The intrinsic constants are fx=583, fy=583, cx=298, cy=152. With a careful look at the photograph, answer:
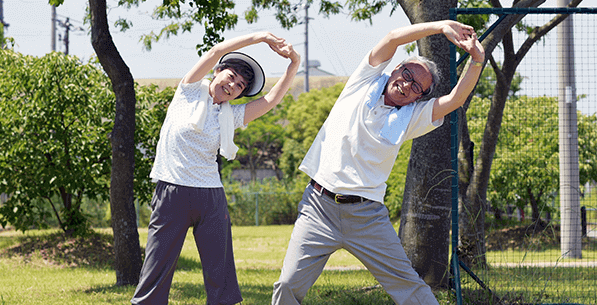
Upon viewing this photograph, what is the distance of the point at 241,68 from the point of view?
3.48 m

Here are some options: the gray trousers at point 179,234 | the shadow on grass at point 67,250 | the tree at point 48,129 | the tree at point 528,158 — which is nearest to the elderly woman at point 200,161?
the gray trousers at point 179,234

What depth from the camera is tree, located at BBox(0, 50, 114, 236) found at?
30.4 ft

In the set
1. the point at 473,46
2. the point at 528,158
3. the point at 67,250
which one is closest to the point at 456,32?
the point at 473,46

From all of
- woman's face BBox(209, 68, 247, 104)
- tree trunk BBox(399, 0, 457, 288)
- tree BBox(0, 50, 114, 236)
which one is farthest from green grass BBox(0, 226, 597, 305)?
woman's face BBox(209, 68, 247, 104)

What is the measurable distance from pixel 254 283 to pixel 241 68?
4.27 meters

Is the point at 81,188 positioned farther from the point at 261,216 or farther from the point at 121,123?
the point at 261,216

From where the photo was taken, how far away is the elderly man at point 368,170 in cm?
303

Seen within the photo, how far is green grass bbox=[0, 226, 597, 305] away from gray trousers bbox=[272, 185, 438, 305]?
1.75m

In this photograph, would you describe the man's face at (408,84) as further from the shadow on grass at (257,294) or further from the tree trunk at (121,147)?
the tree trunk at (121,147)

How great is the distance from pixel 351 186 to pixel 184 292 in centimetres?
356

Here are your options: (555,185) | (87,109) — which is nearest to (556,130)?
(555,185)

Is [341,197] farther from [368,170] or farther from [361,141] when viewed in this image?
[361,141]

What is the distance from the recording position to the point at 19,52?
987 cm

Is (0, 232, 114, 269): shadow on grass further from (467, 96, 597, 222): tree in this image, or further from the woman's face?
(467, 96, 597, 222): tree
